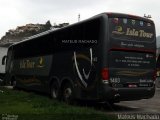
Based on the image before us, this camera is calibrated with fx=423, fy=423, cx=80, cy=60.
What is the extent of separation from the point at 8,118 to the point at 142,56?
673 cm

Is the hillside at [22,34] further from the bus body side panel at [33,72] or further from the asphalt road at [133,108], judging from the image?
the asphalt road at [133,108]

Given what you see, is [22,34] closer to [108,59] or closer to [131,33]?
[131,33]

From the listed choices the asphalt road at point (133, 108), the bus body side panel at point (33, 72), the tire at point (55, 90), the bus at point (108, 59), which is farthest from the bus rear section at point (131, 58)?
the bus body side panel at point (33, 72)

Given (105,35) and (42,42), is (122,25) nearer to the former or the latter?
(105,35)

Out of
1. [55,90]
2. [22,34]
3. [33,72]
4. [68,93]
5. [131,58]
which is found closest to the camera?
[131,58]

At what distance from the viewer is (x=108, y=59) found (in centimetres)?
1496

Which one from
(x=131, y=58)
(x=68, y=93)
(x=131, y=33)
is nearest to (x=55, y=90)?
(x=68, y=93)

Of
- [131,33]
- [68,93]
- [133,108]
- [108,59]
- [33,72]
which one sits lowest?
[133,108]

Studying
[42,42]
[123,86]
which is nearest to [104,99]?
[123,86]

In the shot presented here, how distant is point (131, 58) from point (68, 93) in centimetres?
331

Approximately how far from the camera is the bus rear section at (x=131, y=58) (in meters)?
15.1

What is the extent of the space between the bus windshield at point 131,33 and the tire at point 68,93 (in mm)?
3140

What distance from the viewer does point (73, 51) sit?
56.4 ft

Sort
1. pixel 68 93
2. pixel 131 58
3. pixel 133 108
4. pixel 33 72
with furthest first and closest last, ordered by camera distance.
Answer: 1. pixel 33 72
2. pixel 68 93
3. pixel 133 108
4. pixel 131 58
